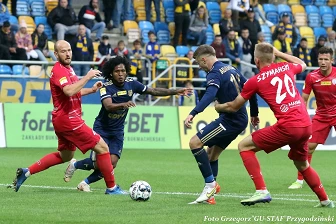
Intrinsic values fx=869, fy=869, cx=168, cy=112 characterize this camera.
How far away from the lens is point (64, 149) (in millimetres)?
13219

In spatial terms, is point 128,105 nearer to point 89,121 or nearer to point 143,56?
point 89,121

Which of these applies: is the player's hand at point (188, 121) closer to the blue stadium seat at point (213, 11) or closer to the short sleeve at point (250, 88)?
the short sleeve at point (250, 88)

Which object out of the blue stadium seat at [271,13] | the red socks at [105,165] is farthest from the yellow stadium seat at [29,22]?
the red socks at [105,165]

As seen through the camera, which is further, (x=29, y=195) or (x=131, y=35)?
(x=131, y=35)

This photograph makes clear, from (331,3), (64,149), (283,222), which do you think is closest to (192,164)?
(64,149)

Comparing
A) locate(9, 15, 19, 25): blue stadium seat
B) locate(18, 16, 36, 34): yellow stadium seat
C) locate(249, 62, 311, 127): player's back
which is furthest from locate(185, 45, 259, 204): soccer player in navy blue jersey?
locate(18, 16, 36, 34): yellow stadium seat

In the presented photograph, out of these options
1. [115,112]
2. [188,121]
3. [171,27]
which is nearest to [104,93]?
[115,112]

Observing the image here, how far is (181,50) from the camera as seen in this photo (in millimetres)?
30453

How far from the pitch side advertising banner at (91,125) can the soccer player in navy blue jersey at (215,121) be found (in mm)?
11217

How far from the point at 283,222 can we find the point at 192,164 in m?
9.80

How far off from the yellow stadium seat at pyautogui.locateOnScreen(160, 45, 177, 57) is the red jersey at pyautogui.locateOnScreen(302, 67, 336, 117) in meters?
14.1

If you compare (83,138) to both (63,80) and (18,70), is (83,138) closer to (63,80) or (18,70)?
(63,80)

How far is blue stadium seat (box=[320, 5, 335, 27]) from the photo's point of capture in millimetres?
35688

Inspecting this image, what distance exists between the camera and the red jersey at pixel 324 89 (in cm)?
1556
